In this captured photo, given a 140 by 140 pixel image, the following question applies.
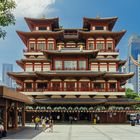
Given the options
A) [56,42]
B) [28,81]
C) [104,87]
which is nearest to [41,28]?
[56,42]

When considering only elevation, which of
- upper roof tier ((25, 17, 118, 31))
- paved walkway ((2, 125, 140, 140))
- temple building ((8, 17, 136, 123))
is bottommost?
paved walkway ((2, 125, 140, 140))

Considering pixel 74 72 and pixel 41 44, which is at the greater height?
pixel 41 44

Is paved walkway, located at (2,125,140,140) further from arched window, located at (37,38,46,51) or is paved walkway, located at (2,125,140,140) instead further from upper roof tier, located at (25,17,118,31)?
upper roof tier, located at (25,17,118,31)

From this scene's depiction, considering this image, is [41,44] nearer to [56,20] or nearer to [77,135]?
[56,20]

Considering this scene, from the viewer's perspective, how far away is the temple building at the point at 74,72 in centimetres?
6900

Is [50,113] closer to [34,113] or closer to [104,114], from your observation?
[34,113]

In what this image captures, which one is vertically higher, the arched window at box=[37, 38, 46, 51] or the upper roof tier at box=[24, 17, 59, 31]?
the upper roof tier at box=[24, 17, 59, 31]

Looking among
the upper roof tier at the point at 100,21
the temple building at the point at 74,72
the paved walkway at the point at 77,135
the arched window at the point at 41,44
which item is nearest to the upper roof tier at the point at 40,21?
the temple building at the point at 74,72

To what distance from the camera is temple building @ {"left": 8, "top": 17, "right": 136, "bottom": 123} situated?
69000 millimetres

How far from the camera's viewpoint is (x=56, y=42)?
80.9 meters

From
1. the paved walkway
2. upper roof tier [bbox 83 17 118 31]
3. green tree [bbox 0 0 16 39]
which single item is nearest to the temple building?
upper roof tier [bbox 83 17 118 31]

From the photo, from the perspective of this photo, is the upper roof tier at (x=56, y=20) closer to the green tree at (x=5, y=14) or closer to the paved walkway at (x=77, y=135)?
the paved walkway at (x=77, y=135)

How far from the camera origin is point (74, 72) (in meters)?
71.8

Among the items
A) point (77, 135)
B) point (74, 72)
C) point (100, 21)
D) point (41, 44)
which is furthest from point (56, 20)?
point (77, 135)
